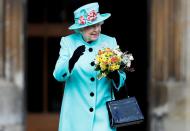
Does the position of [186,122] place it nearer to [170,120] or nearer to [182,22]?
[170,120]

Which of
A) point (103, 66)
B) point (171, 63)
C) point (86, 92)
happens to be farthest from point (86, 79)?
point (171, 63)

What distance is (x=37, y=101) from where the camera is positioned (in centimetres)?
1246

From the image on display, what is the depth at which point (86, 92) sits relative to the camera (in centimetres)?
503

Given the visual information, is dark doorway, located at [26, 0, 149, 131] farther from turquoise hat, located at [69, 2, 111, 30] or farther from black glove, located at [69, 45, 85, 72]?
black glove, located at [69, 45, 85, 72]

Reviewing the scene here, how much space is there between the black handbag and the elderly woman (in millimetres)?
60

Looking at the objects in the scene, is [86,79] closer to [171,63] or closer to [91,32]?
[91,32]

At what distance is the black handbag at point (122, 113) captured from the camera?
5008 millimetres

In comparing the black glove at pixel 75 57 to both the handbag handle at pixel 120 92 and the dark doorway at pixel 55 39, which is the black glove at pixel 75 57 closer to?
the handbag handle at pixel 120 92

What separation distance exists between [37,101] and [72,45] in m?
7.49

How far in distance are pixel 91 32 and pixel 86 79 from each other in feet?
0.96

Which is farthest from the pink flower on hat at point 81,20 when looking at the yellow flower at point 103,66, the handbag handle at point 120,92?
the handbag handle at point 120,92

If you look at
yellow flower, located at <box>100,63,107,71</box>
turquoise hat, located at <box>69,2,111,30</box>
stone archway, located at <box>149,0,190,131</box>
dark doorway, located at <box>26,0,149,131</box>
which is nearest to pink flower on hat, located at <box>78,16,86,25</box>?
turquoise hat, located at <box>69,2,111,30</box>

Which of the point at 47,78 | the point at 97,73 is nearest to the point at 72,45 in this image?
the point at 97,73

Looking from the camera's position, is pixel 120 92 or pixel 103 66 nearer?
pixel 103 66
